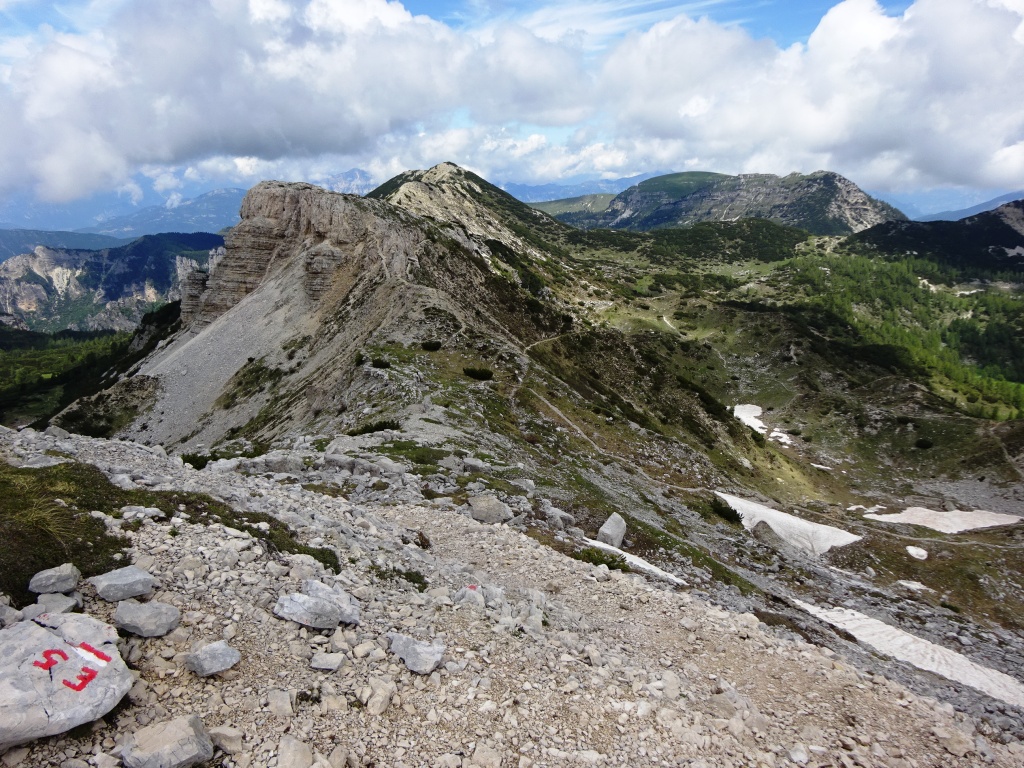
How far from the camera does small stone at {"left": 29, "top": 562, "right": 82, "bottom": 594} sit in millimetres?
8414

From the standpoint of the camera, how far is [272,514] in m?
14.2

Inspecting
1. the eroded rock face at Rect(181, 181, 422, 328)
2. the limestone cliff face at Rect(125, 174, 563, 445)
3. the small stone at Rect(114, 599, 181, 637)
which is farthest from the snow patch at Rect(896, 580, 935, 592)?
the eroded rock face at Rect(181, 181, 422, 328)

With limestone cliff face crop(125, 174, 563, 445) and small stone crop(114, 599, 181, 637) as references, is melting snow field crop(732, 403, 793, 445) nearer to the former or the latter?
limestone cliff face crop(125, 174, 563, 445)

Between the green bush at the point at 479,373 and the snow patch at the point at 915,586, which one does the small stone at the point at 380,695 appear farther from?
the snow patch at the point at 915,586

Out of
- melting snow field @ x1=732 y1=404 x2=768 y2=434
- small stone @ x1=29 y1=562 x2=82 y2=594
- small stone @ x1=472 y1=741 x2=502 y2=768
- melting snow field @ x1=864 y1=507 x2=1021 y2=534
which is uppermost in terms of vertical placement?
small stone @ x1=29 y1=562 x2=82 y2=594

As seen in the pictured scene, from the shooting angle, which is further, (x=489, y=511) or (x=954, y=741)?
(x=489, y=511)

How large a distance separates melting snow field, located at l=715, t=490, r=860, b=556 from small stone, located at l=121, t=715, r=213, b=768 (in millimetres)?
42666

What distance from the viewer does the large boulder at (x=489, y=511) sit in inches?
864

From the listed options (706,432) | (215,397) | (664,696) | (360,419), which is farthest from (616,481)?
(215,397)

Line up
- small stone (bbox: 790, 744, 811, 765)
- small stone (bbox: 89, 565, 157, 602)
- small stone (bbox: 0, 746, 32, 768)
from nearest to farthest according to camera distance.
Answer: small stone (bbox: 0, 746, 32, 768) → small stone (bbox: 89, 565, 157, 602) → small stone (bbox: 790, 744, 811, 765)

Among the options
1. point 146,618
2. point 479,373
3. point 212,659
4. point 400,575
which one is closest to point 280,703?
point 212,659

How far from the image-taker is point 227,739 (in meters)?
7.39

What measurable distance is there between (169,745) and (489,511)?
→ 616 inches

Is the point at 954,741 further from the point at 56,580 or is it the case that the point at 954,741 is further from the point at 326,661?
the point at 56,580
